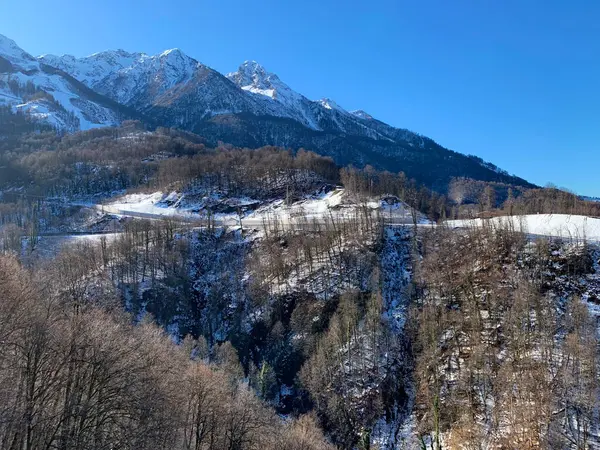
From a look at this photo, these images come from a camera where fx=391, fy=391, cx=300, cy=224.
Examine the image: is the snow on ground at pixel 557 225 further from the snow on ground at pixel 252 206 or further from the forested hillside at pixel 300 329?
the snow on ground at pixel 252 206

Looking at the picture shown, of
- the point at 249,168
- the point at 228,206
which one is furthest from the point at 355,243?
the point at 249,168

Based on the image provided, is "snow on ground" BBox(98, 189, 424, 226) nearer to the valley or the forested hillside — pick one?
the forested hillside

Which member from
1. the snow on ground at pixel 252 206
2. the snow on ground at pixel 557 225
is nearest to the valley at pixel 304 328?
the snow on ground at pixel 557 225

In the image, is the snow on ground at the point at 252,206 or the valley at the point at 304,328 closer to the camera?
the valley at the point at 304,328

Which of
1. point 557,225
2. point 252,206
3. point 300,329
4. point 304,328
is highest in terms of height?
point 252,206

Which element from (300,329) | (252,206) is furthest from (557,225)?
(252,206)

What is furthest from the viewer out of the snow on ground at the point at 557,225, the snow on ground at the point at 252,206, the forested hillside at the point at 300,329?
the snow on ground at the point at 252,206

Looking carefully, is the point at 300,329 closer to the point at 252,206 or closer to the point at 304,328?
the point at 304,328

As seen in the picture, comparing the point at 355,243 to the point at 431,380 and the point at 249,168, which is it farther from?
the point at 249,168
